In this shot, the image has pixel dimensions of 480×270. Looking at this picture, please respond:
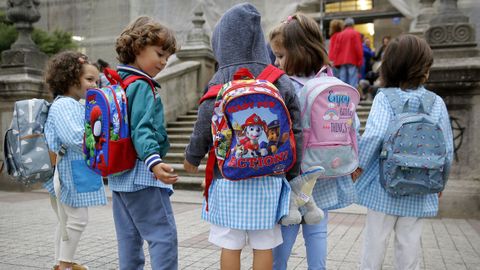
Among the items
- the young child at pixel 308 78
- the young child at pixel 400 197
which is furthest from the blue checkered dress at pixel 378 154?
the young child at pixel 308 78

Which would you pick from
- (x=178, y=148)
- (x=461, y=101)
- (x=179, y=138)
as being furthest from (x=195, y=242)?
(x=179, y=138)

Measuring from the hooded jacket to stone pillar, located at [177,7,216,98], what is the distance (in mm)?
9217

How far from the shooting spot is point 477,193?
607 cm

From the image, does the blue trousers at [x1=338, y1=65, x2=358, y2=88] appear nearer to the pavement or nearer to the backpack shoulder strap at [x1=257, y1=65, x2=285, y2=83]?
the pavement

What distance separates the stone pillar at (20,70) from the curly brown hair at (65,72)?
533 cm

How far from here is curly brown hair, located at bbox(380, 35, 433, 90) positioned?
3270 mm

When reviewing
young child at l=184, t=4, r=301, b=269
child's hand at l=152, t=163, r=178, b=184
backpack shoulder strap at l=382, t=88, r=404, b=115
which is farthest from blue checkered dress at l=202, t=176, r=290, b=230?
backpack shoulder strap at l=382, t=88, r=404, b=115

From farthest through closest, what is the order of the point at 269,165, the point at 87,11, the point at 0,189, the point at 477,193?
the point at 87,11, the point at 0,189, the point at 477,193, the point at 269,165

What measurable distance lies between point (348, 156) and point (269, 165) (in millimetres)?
679

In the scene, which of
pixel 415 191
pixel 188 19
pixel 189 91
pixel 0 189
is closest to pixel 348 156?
pixel 415 191

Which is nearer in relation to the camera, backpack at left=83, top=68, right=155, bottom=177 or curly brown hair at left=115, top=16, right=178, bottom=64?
backpack at left=83, top=68, right=155, bottom=177

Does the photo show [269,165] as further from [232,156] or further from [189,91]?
[189,91]

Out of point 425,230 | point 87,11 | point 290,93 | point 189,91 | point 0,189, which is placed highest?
point 87,11

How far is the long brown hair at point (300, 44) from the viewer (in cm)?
302
